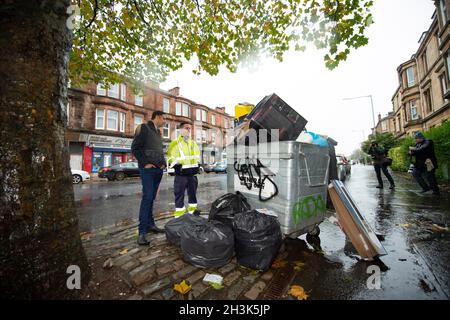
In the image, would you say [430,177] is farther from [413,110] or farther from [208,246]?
[413,110]

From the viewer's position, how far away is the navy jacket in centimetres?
296

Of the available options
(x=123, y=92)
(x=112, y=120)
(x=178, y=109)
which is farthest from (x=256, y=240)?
(x=178, y=109)

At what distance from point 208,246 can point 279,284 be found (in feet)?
2.44

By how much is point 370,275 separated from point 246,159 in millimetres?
1883

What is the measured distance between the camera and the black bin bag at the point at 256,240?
2035 millimetres

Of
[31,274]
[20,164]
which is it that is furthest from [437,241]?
[20,164]

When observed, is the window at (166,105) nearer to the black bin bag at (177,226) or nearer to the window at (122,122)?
the window at (122,122)

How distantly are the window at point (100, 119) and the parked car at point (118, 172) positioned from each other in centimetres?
A: 689

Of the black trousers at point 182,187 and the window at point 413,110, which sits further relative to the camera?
the window at point 413,110

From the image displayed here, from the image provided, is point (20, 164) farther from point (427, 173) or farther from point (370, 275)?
point (427, 173)

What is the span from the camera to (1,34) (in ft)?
4.87

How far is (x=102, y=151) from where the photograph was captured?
65.4 feet

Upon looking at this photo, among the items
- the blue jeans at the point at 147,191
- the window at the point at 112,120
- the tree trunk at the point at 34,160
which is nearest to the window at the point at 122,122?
the window at the point at 112,120

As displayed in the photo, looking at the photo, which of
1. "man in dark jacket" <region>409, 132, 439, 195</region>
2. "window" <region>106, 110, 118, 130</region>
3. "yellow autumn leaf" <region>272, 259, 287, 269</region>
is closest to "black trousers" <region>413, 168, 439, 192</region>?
"man in dark jacket" <region>409, 132, 439, 195</region>
